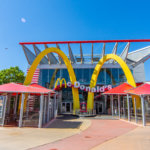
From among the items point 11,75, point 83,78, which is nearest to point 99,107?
point 83,78

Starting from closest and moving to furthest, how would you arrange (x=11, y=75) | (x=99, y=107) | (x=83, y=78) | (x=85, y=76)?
1. (x=99, y=107)
2. (x=83, y=78)
3. (x=85, y=76)
4. (x=11, y=75)

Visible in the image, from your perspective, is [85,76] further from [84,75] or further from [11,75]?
[11,75]

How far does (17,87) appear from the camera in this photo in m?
11.7

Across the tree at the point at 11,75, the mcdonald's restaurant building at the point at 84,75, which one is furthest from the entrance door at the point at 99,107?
the tree at the point at 11,75

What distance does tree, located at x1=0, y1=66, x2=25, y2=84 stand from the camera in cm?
2553

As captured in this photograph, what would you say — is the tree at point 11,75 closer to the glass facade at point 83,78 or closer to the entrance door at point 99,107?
the glass facade at point 83,78

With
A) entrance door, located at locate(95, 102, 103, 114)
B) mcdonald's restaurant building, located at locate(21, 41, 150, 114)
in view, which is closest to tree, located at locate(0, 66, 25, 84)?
mcdonald's restaurant building, located at locate(21, 41, 150, 114)

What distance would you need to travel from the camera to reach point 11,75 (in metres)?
26.7

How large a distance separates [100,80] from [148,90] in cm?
1252

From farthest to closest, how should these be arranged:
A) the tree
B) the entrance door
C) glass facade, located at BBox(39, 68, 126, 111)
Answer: the tree < glass facade, located at BBox(39, 68, 126, 111) < the entrance door

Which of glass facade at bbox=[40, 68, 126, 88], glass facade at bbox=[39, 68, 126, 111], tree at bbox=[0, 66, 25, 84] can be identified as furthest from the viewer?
tree at bbox=[0, 66, 25, 84]

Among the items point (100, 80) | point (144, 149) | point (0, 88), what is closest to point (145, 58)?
point (100, 80)

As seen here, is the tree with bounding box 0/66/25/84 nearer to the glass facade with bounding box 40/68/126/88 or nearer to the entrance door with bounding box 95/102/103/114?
the glass facade with bounding box 40/68/126/88

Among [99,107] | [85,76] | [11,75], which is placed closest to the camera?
[99,107]
